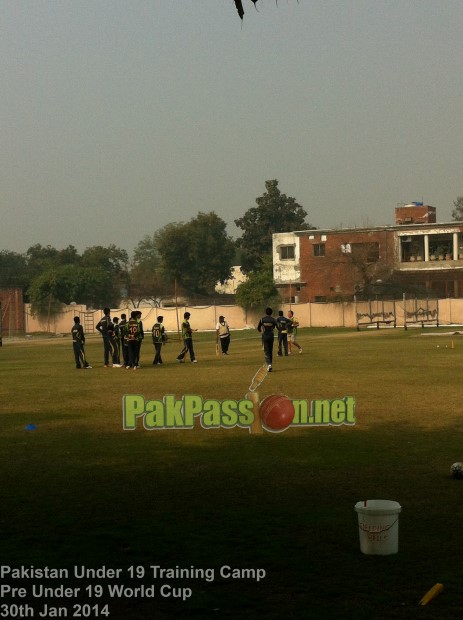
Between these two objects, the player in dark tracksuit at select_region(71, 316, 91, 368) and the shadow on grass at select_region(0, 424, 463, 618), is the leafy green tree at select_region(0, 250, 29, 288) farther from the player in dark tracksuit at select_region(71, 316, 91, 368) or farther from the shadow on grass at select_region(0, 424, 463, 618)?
the shadow on grass at select_region(0, 424, 463, 618)

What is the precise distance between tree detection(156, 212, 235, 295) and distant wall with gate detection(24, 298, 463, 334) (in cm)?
2263

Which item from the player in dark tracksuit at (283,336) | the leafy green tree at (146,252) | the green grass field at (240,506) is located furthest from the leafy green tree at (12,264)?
the green grass field at (240,506)

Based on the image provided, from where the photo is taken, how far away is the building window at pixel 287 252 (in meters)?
90.0

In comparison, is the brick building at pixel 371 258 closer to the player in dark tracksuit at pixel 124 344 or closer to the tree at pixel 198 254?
the tree at pixel 198 254

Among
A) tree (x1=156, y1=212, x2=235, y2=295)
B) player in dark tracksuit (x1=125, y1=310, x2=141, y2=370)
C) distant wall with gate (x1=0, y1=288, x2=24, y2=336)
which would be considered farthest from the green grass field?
tree (x1=156, y1=212, x2=235, y2=295)

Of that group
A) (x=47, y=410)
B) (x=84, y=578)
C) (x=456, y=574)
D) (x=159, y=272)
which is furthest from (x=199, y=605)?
(x=159, y=272)

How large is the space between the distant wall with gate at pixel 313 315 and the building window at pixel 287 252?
10.3 metres

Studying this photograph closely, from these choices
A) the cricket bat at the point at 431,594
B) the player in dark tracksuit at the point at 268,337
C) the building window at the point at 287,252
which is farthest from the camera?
the building window at the point at 287,252

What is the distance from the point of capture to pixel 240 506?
391 inches

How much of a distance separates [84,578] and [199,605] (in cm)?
112

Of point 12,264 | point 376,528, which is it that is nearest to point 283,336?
point 376,528

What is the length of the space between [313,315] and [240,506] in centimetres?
6678

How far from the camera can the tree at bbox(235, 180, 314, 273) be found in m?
111

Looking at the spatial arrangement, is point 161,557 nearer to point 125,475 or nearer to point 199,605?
point 199,605
